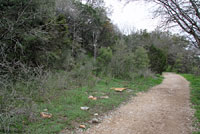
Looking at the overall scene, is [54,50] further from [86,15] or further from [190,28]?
[86,15]

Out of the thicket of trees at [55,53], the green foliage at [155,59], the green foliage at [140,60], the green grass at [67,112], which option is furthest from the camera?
the green foliage at [155,59]

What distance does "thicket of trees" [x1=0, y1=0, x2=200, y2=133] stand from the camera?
12.0 ft

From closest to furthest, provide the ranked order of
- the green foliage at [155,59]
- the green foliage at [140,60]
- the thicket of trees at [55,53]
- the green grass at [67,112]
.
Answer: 1. the green grass at [67,112]
2. the thicket of trees at [55,53]
3. the green foliage at [140,60]
4. the green foliage at [155,59]

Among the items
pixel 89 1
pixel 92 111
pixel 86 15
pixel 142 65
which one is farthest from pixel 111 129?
pixel 89 1

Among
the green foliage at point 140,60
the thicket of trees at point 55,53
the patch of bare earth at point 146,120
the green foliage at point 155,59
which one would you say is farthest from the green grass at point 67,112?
the green foliage at point 155,59

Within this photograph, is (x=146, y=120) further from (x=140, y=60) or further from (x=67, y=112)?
(x=140, y=60)

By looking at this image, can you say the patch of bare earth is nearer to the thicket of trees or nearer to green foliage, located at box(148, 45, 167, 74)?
the thicket of trees

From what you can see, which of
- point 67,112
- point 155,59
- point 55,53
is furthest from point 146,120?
point 155,59

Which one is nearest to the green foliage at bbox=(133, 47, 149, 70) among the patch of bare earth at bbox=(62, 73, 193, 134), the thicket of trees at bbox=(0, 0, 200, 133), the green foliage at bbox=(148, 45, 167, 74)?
the thicket of trees at bbox=(0, 0, 200, 133)

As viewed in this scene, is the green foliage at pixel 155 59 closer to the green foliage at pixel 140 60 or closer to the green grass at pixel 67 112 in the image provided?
the green foliage at pixel 140 60

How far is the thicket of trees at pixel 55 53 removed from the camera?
3.64 metres

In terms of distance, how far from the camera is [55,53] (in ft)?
27.6

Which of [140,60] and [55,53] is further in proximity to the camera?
[140,60]

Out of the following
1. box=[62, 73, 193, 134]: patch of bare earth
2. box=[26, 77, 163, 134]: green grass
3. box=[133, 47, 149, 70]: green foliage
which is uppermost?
box=[133, 47, 149, 70]: green foliage
